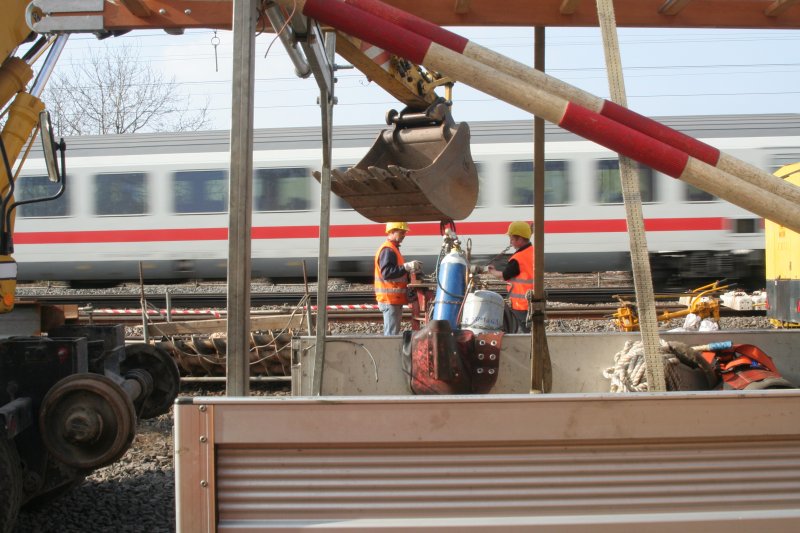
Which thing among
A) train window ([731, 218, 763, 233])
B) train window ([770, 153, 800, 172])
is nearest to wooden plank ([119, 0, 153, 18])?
train window ([731, 218, 763, 233])

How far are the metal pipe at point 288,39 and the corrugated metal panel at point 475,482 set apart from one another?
1.56 meters

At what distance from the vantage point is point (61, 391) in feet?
12.3

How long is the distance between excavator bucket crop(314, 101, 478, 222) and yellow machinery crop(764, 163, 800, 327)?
224 inches

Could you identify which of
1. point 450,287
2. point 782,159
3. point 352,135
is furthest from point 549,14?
point 782,159

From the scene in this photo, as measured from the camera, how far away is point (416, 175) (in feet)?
11.2

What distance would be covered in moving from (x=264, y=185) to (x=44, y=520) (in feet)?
41.8

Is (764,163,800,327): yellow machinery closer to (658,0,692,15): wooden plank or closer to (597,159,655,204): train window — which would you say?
(658,0,692,15): wooden plank

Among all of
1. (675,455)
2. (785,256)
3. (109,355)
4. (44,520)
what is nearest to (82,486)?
(44,520)

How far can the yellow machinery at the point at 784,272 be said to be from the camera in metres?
8.58

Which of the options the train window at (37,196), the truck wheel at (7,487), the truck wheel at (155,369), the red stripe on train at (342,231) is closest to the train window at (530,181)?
the red stripe on train at (342,231)

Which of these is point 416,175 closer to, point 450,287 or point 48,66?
point 48,66

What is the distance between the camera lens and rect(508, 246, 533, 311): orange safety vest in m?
7.71

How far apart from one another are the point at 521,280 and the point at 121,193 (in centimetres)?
1205

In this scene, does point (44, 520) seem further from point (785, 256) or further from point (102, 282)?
point (102, 282)
